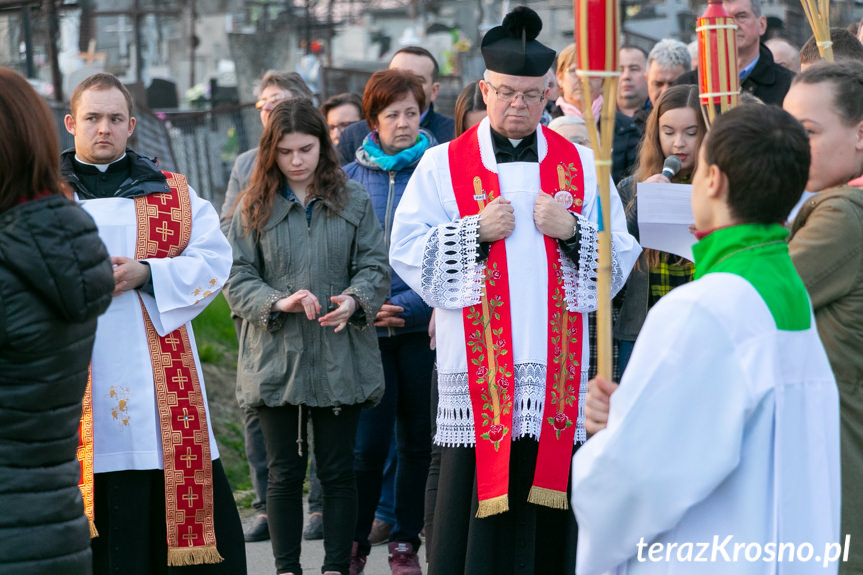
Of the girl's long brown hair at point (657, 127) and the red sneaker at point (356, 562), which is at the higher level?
the girl's long brown hair at point (657, 127)

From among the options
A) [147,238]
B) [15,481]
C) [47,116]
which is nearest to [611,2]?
[47,116]

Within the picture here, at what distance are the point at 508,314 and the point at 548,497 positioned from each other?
0.75 meters

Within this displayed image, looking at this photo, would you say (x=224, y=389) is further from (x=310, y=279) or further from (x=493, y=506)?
(x=493, y=506)

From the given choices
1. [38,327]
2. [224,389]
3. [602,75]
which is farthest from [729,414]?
[224,389]

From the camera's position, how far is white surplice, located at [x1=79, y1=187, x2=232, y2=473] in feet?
14.4

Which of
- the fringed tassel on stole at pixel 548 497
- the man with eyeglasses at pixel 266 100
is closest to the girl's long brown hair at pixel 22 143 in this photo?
the fringed tassel on stole at pixel 548 497

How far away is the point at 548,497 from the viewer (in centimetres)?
454

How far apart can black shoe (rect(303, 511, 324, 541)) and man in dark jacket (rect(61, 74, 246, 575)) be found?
169cm

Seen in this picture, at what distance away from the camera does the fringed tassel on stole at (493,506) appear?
14.6ft

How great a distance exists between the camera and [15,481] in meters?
2.87

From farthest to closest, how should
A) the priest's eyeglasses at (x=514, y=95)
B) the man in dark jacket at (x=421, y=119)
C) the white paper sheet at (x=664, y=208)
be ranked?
1. the man in dark jacket at (x=421, y=119)
2. the priest's eyeglasses at (x=514, y=95)
3. the white paper sheet at (x=664, y=208)

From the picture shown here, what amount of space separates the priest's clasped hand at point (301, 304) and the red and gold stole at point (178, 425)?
64 centimetres

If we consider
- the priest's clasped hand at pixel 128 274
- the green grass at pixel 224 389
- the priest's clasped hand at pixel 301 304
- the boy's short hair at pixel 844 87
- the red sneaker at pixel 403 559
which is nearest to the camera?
the boy's short hair at pixel 844 87

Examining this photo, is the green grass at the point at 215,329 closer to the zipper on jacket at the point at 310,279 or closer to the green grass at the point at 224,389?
the green grass at the point at 224,389
